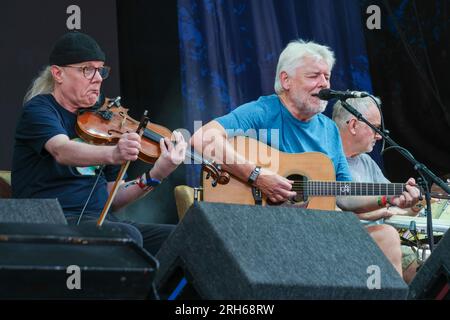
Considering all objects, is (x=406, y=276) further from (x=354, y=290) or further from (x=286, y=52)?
(x=354, y=290)

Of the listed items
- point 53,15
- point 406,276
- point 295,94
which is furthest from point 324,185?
point 53,15

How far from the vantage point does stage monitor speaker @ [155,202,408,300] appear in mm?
2186

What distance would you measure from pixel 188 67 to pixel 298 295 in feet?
10.1

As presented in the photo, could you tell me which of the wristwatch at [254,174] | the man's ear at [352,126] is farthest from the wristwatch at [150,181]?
the man's ear at [352,126]

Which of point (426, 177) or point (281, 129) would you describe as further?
point (281, 129)

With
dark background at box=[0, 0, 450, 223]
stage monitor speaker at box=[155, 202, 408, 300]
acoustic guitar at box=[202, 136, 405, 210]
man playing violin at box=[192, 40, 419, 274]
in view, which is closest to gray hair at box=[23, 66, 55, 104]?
man playing violin at box=[192, 40, 419, 274]

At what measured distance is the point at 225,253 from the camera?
7.23 feet

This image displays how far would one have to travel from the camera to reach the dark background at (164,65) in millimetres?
4852

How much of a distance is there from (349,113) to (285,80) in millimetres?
581

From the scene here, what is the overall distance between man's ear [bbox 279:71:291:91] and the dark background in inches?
37.4

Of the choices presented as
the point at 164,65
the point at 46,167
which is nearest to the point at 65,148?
the point at 46,167

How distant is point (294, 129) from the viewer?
14.2 feet

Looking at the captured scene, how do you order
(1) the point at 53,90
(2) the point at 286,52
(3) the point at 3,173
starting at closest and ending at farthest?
(1) the point at 53,90, (3) the point at 3,173, (2) the point at 286,52

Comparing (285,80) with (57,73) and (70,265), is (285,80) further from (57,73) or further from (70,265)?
(70,265)
